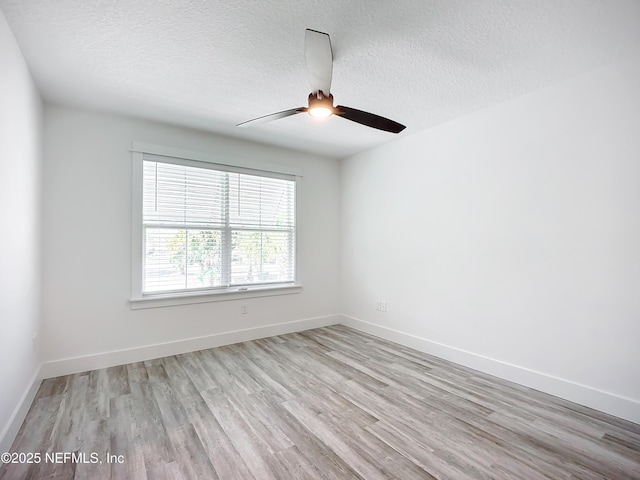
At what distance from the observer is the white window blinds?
3.46 meters

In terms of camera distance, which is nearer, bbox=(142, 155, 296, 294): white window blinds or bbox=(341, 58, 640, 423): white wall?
bbox=(341, 58, 640, 423): white wall

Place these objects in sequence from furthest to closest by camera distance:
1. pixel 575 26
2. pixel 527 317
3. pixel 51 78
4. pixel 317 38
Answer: pixel 527 317
pixel 51 78
pixel 575 26
pixel 317 38

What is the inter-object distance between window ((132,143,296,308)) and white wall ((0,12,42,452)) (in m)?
0.84

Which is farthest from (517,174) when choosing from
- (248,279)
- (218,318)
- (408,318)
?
(218,318)

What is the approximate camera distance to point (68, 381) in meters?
2.83

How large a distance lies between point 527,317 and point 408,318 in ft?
4.37

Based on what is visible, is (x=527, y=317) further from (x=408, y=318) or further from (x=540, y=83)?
(x=540, y=83)

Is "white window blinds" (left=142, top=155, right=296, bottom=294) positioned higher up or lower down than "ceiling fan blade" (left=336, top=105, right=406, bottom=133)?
lower down

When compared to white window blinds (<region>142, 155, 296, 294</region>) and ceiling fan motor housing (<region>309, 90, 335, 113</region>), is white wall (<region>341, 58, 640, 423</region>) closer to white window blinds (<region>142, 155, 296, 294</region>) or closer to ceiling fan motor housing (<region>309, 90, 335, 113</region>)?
white window blinds (<region>142, 155, 296, 294</region>)

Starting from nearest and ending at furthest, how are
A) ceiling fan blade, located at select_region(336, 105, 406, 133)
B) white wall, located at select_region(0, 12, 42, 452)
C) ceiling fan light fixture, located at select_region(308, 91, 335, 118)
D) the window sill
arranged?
white wall, located at select_region(0, 12, 42, 452)
ceiling fan light fixture, located at select_region(308, 91, 335, 118)
ceiling fan blade, located at select_region(336, 105, 406, 133)
the window sill

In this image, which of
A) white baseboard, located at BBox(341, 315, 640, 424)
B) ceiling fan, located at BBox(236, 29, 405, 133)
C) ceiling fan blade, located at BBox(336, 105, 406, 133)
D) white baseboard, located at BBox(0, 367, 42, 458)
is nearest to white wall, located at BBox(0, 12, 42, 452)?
white baseboard, located at BBox(0, 367, 42, 458)

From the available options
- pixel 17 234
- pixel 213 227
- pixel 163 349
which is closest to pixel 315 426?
pixel 163 349

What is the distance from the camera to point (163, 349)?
3.45 m

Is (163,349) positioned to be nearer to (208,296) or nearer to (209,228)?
(208,296)
